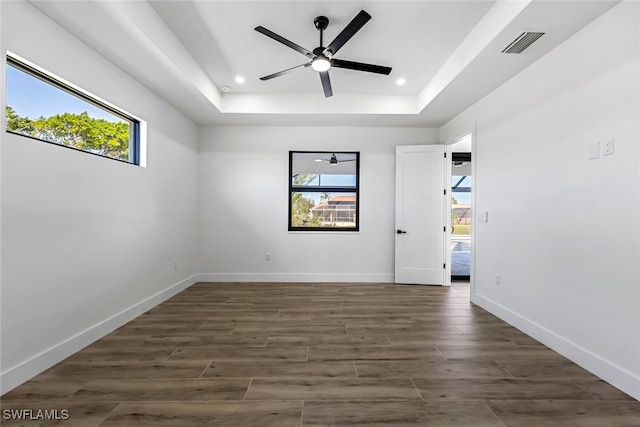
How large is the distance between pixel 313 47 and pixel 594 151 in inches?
101

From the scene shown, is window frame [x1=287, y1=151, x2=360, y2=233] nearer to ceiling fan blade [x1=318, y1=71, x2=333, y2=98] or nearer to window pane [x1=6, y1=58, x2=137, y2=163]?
ceiling fan blade [x1=318, y1=71, x2=333, y2=98]

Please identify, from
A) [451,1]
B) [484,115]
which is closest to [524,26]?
[451,1]

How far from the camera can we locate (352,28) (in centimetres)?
218

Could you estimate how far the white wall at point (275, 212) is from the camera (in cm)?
463

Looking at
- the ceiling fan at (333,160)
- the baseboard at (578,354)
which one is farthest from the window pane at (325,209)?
the baseboard at (578,354)

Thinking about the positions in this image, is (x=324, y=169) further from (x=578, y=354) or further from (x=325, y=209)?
(x=578, y=354)

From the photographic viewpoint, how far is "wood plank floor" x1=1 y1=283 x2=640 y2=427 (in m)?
1.59

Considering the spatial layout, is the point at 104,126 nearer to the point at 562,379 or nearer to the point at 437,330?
the point at 437,330

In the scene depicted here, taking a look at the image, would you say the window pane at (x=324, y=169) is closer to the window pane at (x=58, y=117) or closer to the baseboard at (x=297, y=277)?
the baseboard at (x=297, y=277)

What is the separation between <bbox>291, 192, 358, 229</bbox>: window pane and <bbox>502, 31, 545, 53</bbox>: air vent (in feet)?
9.22

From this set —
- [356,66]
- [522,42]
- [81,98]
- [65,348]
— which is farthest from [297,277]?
[522,42]

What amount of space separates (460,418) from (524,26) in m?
2.71

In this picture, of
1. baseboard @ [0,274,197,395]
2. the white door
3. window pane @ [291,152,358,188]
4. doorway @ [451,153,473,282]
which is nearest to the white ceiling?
the white door

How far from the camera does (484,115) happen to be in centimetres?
344
